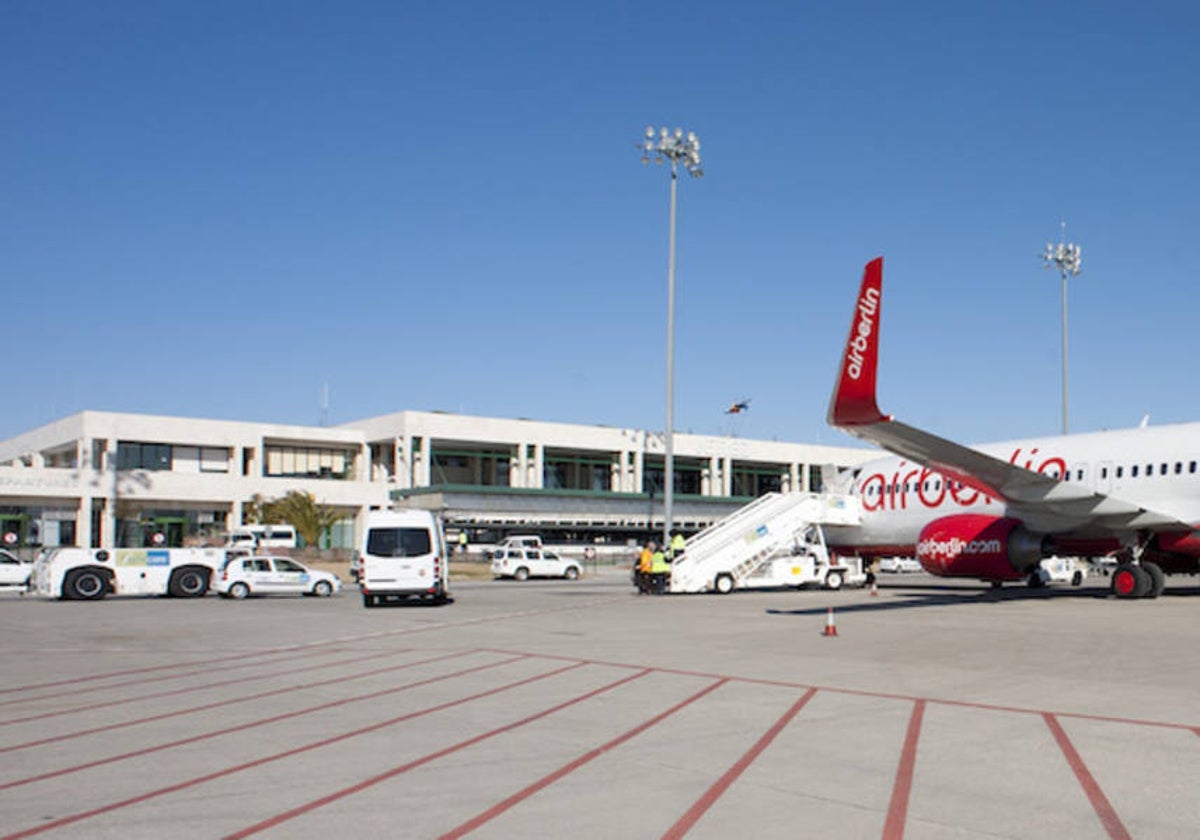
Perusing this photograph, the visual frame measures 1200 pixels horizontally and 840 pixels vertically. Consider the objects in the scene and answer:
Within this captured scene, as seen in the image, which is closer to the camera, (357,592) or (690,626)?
(690,626)

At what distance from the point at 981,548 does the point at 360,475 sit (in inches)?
2361

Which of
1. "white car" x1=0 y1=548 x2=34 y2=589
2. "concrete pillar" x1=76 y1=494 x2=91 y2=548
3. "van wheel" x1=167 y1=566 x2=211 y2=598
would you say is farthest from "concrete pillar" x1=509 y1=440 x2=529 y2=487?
"van wheel" x1=167 y1=566 x2=211 y2=598

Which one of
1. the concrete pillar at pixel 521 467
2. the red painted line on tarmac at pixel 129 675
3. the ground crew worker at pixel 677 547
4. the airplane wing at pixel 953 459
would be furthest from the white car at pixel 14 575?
the concrete pillar at pixel 521 467

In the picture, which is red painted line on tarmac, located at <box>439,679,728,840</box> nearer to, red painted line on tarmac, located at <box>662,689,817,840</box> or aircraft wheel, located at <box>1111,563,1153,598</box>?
red painted line on tarmac, located at <box>662,689,817,840</box>

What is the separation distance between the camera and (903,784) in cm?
747

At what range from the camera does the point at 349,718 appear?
10211 mm

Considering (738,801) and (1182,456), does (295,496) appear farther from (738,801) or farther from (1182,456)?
(738,801)

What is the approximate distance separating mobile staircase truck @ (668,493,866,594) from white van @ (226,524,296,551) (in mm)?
30872

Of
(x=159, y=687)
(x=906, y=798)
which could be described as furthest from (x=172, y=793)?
(x=159, y=687)

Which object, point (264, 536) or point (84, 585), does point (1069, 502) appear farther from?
point (264, 536)

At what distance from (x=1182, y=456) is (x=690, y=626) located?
12.8 meters

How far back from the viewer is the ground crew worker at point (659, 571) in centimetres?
3259

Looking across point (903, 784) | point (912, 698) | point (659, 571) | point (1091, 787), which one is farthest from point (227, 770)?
point (659, 571)

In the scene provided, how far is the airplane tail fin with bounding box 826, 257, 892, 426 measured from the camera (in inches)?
791
